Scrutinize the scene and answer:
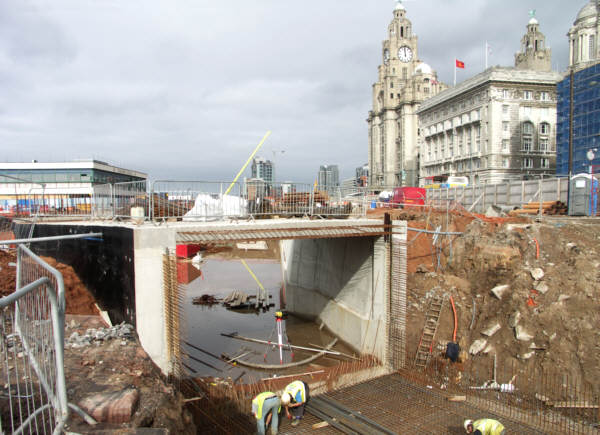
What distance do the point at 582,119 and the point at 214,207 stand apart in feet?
155

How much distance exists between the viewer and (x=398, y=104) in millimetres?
106125

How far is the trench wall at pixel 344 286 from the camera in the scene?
15.4 meters

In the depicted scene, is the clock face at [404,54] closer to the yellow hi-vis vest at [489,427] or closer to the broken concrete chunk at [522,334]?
the broken concrete chunk at [522,334]

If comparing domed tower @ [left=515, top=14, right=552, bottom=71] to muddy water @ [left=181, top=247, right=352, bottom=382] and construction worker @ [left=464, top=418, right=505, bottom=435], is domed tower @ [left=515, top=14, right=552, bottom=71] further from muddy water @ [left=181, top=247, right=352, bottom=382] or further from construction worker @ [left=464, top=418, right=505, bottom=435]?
construction worker @ [left=464, top=418, right=505, bottom=435]

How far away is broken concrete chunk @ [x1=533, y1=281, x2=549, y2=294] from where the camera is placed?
1430 centimetres

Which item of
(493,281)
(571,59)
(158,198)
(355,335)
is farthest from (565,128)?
(158,198)

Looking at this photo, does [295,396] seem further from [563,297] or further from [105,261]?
[563,297]

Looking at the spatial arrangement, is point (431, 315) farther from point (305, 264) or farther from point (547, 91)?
point (547, 91)

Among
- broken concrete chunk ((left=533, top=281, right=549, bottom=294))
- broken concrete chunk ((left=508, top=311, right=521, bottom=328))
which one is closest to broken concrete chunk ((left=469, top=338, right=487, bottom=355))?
broken concrete chunk ((left=508, top=311, right=521, bottom=328))

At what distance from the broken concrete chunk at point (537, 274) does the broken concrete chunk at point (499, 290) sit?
3.35 ft

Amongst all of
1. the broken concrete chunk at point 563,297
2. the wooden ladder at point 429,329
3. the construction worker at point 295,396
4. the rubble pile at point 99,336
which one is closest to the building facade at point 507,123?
the wooden ladder at point 429,329

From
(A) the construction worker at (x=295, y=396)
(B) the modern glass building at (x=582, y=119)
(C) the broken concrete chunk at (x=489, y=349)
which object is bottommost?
(A) the construction worker at (x=295, y=396)

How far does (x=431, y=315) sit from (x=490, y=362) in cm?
312

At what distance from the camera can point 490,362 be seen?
1310cm
